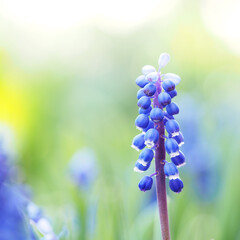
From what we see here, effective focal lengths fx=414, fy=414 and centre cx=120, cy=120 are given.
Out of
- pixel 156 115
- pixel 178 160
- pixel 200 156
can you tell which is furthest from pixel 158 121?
pixel 200 156

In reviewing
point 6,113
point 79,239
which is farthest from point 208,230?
point 6,113

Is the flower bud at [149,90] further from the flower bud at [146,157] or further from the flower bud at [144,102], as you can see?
the flower bud at [146,157]

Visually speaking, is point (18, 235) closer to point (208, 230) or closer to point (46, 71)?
point (208, 230)

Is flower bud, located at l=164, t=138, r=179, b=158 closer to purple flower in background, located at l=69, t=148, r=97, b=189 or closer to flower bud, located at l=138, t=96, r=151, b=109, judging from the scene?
flower bud, located at l=138, t=96, r=151, b=109

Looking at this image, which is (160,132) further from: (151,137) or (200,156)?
(200,156)

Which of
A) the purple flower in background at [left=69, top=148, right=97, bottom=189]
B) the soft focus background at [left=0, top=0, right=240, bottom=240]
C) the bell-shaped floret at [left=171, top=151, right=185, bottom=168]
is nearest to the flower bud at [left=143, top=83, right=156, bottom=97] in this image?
the bell-shaped floret at [left=171, top=151, right=185, bottom=168]

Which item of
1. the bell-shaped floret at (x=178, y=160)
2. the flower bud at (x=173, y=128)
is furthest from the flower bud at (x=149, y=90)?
the bell-shaped floret at (x=178, y=160)

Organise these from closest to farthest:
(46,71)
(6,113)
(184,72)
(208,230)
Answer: (208,230), (6,113), (184,72), (46,71)
